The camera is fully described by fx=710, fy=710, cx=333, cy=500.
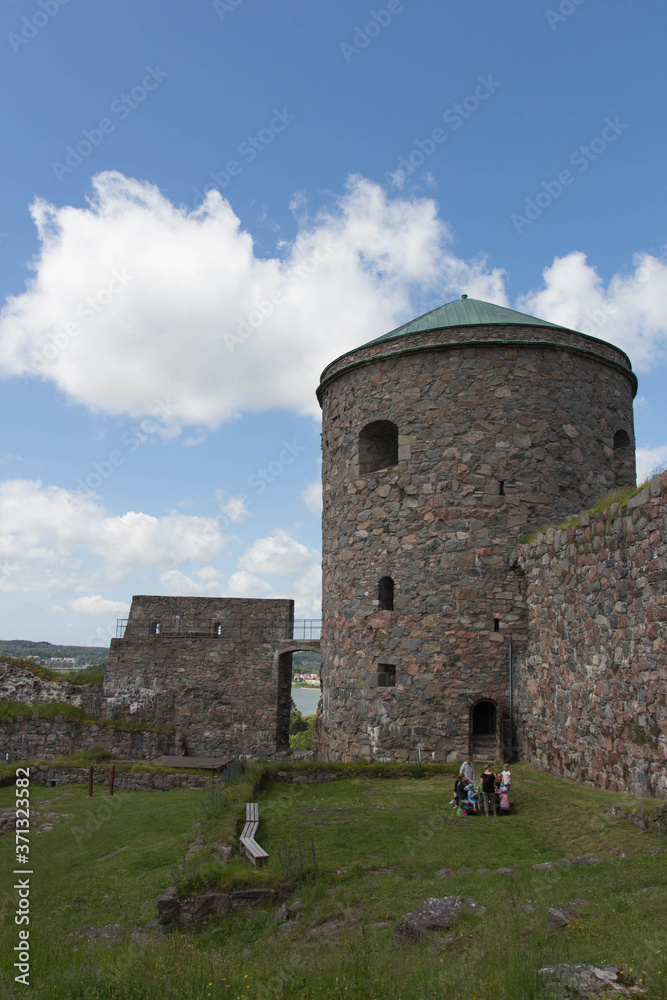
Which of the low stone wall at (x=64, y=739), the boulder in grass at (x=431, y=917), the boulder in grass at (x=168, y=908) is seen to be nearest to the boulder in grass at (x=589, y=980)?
the boulder in grass at (x=431, y=917)

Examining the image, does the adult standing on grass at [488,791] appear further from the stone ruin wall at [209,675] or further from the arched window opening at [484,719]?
the stone ruin wall at [209,675]

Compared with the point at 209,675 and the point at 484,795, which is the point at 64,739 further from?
the point at 484,795

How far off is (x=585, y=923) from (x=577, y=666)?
5.07m

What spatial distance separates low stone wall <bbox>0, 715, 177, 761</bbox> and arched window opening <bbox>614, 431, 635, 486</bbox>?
1504cm

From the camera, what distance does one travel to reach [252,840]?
23.9 ft

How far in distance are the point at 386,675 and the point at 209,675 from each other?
11725mm

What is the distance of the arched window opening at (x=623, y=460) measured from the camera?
12742mm

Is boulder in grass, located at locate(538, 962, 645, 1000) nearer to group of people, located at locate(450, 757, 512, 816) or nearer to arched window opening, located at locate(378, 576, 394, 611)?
group of people, located at locate(450, 757, 512, 816)

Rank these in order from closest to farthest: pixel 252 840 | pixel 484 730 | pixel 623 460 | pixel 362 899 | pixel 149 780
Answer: pixel 362 899
pixel 252 840
pixel 484 730
pixel 623 460
pixel 149 780

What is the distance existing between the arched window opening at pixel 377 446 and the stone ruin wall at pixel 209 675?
35.8 feet

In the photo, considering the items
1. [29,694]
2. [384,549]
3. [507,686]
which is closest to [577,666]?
[507,686]

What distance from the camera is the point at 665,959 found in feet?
11.9

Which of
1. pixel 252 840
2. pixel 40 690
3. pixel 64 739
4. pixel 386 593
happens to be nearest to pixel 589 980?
pixel 252 840

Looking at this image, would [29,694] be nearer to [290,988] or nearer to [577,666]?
[577,666]
